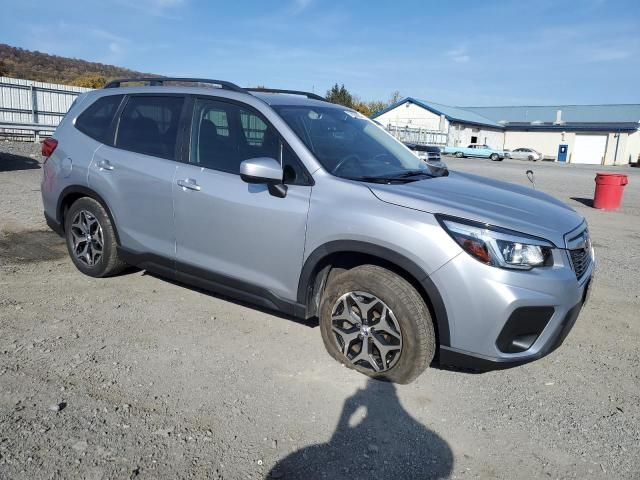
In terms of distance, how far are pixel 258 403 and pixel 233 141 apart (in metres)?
1.98

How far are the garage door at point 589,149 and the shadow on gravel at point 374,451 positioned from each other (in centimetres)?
5990

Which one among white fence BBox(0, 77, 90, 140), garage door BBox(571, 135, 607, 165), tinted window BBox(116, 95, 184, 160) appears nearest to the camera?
tinted window BBox(116, 95, 184, 160)

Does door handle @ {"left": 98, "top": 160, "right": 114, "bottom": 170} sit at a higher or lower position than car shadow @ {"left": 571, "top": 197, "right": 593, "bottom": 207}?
higher

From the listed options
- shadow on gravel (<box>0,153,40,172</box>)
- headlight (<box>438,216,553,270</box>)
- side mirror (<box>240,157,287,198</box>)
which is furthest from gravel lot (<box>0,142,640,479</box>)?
shadow on gravel (<box>0,153,40,172</box>)

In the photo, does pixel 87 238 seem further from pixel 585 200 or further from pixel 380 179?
pixel 585 200

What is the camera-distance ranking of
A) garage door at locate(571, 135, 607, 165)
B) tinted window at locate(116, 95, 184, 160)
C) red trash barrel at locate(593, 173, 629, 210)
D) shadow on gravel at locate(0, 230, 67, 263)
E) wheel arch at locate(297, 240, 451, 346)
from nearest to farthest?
Result: wheel arch at locate(297, 240, 451, 346) → tinted window at locate(116, 95, 184, 160) → shadow on gravel at locate(0, 230, 67, 263) → red trash barrel at locate(593, 173, 629, 210) → garage door at locate(571, 135, 607, 165)

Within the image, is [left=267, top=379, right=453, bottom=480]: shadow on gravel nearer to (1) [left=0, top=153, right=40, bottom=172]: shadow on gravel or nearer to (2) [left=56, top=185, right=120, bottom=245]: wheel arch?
(2) [left=56, top=185, right=120, bottom=245]: wheel arch

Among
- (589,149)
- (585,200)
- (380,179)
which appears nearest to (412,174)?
(380,179)

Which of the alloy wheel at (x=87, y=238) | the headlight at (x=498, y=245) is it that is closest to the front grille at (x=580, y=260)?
the headlight at (x=498, y=245)

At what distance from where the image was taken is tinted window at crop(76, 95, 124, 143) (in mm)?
4766

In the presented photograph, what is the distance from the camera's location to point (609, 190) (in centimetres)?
1220

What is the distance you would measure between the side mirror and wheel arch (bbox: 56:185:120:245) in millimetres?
1781

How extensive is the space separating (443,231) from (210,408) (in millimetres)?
1738

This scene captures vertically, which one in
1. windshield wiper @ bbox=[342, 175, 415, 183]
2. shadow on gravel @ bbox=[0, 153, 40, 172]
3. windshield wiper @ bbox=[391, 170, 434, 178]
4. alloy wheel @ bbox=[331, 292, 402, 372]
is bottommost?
alloy wheel @ bbox=[331, 292, 402, 372]
